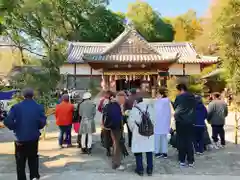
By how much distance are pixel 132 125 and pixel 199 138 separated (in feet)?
7.90

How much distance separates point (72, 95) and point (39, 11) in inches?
561

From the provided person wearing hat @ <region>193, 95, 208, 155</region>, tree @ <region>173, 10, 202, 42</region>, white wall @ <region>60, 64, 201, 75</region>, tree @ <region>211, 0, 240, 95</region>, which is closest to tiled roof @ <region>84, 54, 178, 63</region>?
white wall @ <region>60, 64, 201, 75</region>

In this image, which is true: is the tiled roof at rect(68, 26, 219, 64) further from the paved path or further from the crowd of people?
the paved path

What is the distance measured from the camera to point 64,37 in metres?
37.3

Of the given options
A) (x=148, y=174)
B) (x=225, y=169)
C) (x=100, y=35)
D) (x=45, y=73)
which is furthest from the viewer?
(x=100, y=35)

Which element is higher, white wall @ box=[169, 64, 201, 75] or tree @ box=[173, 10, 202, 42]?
tree @ box=[173, 10, 202, 42]

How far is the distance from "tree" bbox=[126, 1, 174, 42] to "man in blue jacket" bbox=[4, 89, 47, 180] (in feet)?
120

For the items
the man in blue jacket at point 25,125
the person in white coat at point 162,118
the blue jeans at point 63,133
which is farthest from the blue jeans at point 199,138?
the man in blue jacket at point 25,125

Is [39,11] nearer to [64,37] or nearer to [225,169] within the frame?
[64,37]

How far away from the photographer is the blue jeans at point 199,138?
24.5 feet

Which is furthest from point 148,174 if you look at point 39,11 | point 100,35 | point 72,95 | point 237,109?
point 100,35

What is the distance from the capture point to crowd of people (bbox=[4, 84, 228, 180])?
5023 mm

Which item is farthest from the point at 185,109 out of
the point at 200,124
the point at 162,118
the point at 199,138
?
the point at 199,138

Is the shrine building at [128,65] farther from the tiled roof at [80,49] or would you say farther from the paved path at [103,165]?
the paved path at [103,165]
